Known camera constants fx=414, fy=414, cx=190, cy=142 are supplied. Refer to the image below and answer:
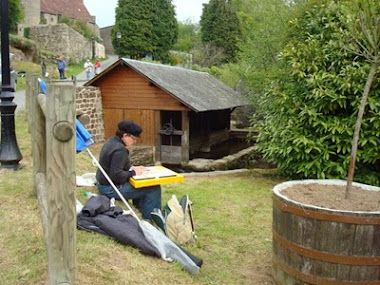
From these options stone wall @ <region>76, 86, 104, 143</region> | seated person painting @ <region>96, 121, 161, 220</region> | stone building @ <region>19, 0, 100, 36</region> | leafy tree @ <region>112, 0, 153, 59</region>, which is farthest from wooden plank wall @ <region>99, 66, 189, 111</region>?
stone building @ <region>19, 0, 100, 36</region>

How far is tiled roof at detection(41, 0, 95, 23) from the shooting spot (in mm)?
47156

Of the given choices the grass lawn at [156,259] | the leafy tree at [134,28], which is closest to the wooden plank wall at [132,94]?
the grass lawn at [156,259]

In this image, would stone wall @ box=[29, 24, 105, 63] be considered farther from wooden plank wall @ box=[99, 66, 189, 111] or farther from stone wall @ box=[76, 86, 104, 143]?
wooden plank wall @ box=[99, 66, 189, 111]

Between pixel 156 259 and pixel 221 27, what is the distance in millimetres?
37268

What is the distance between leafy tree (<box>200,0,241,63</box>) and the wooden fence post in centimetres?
3670

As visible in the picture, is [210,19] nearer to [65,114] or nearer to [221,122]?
[221,122]

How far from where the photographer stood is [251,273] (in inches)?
179

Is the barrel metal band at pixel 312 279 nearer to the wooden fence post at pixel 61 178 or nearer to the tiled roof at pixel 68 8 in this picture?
the wooden fence post at pixel 61 178

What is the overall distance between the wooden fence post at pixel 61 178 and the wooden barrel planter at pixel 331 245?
1955mm

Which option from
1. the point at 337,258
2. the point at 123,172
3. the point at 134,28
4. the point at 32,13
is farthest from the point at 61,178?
the point at 32,13

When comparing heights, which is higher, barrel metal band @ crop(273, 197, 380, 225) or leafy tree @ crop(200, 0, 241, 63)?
leafy tree @ crop(200, 0, 241, 63)

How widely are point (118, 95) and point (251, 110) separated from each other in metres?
9.96

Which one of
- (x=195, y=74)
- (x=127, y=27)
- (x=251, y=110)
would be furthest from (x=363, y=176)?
(x=127, y=27)

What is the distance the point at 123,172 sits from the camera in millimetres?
4930
